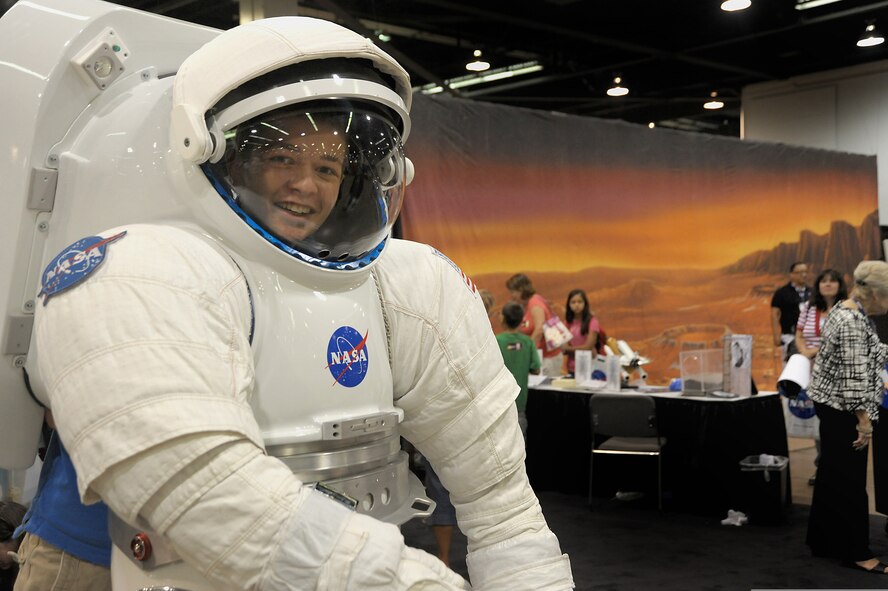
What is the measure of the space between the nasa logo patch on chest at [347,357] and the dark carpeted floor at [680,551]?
10.6 ft

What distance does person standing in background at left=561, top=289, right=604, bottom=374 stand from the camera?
7086 millimetres

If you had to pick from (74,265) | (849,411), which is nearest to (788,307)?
(849,411)

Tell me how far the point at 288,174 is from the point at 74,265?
1.17 feet

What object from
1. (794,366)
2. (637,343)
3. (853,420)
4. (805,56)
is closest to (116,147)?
(853,420)

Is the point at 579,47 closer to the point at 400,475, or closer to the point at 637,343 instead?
the point at 637,343

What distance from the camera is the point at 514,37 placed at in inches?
376

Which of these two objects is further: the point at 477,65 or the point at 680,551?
the point at 477,65

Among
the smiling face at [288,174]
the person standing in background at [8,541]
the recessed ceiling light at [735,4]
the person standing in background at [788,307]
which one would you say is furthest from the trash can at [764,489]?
the recessed ceiling light at [735,4]

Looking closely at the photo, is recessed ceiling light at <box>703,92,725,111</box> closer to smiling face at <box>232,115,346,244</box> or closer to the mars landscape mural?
the mars landscape mural

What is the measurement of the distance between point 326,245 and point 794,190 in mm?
9730

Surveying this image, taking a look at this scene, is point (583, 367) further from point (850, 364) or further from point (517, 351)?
point (850, 364)

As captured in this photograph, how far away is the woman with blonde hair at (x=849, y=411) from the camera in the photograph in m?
4.49

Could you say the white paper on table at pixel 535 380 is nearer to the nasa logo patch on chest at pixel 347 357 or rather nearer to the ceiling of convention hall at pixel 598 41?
the ceiling of convention hall at pixel 598 41

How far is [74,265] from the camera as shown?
1.30 meters
